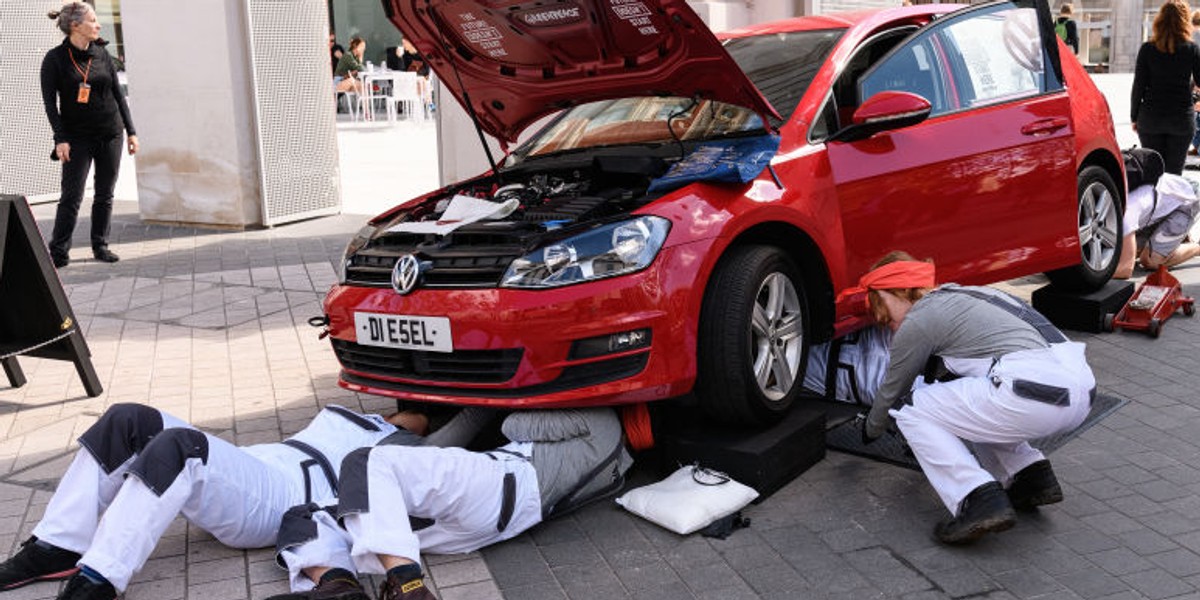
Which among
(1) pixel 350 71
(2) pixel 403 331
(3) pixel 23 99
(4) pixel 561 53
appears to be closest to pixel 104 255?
(3) pixel 23 99

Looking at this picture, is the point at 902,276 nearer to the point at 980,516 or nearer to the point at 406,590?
the point at 980,516

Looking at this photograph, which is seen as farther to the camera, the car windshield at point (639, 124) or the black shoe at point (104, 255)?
the black shoe at point (104, 255)

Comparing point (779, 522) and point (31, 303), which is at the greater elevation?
point (31, 303)

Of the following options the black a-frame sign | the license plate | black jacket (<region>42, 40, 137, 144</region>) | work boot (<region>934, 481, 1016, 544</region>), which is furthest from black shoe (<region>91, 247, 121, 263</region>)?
work boot (<region>934, 481, 1016, 544</region>)

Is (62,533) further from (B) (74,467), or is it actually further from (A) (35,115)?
(A) (35,115)

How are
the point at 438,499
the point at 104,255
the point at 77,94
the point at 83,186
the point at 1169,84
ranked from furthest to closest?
1. the point at 104,255
2. the point at 83,186
3. the point at 77,94
4. the point at 1169,84
5. the point at 438,499

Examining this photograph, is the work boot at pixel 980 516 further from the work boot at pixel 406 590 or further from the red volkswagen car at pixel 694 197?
the work boot at pixel 406 590

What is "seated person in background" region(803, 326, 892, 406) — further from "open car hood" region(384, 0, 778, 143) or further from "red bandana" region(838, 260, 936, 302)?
"open car hood" region(384, 0, 778, 143)

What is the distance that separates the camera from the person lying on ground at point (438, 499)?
3.51 metres

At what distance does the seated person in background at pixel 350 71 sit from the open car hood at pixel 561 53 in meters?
16.7

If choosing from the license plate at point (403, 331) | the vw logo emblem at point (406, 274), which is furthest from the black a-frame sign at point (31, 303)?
the vw logo emblem at point (406, 274)

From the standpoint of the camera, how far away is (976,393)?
13.0ft

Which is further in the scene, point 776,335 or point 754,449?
point 776,335

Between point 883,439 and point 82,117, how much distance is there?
23.0ft
